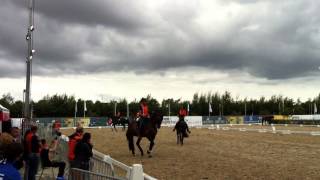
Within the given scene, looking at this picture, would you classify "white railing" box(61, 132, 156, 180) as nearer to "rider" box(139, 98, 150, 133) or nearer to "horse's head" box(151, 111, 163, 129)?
"rider" box(139, 98, 150, 133)

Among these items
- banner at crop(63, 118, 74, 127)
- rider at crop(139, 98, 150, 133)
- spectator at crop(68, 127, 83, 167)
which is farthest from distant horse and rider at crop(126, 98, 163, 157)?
banner at crop(63, 118, 74, 127)

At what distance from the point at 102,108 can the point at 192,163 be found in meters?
115

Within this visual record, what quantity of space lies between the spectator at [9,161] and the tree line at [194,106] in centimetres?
11682

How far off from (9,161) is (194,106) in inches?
5337

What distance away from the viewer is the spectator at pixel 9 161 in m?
5.36

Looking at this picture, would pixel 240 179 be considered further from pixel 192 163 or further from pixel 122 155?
pixel 122 155

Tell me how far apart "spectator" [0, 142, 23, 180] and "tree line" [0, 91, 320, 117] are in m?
117

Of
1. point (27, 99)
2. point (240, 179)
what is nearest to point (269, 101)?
point (27, 99)

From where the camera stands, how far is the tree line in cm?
12464

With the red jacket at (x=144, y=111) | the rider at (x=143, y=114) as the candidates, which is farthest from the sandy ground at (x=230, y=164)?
the red jacket at (x=144, y=111)

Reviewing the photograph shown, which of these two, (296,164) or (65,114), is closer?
(296,164)

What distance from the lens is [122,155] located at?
A: 23875 mm

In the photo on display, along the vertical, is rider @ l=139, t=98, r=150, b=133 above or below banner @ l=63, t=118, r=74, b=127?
above

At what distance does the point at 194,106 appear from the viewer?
14062 centimetres
